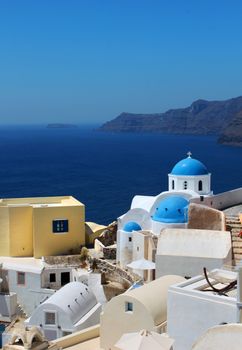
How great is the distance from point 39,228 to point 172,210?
22.8 feet

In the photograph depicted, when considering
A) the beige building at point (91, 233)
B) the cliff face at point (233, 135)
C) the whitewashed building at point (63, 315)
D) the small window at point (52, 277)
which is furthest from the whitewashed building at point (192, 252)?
the cliff face at point (233, 135)

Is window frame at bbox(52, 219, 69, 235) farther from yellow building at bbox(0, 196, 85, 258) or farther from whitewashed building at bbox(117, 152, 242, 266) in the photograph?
whitewashed building at bbox(117, 152, 242, 266)

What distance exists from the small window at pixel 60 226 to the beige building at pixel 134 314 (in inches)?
459

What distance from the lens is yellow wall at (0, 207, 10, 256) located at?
27641mm

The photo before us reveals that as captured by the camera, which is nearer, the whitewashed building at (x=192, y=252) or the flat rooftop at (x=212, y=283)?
the flat rooftop at (x=212, y=283)

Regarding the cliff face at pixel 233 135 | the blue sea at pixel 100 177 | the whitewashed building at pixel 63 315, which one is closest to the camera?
the whitewashed building at pixel 63 315

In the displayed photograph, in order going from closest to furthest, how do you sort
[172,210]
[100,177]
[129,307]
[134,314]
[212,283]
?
[212,283] < [134,314] < [129,307] < [172,210] < [100,177]

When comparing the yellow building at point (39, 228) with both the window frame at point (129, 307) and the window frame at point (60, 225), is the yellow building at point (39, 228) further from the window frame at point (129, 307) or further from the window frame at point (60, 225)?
the window frame at point (129, 307)

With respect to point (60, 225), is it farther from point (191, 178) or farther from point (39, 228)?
point (191, 178)

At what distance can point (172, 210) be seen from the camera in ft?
79.5

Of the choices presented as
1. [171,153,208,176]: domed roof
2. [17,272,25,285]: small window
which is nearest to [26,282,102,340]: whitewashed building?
[17,272,25,285]: small window

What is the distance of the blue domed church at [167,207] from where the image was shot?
24.3m

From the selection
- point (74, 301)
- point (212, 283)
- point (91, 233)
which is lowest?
point (74, 301)

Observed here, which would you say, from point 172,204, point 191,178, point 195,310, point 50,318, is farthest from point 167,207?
point 195,310
